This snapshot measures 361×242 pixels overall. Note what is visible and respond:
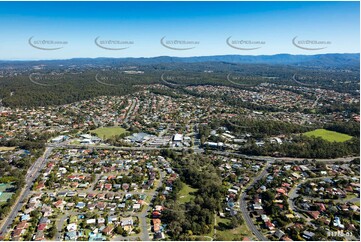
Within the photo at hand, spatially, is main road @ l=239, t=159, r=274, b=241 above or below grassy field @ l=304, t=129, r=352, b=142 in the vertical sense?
above

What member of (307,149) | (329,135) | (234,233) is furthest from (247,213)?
(329,135)

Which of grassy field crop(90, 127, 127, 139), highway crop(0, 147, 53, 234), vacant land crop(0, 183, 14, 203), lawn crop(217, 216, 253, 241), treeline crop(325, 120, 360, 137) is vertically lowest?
treeline crop(325, 120, 360, 137)

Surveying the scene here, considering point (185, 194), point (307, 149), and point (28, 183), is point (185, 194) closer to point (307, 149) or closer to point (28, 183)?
point (28, 183)

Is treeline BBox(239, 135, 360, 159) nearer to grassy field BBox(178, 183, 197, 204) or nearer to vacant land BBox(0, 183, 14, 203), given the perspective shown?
grassy field BBox(178, 183, 197, 204)

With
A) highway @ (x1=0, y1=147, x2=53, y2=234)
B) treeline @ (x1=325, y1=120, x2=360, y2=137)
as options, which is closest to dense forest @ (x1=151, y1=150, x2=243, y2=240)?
highway @ (x1=0, y1=147, x2=53, y2=234)

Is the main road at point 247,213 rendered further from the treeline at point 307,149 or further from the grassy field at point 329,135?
the grassy field at point 329,135

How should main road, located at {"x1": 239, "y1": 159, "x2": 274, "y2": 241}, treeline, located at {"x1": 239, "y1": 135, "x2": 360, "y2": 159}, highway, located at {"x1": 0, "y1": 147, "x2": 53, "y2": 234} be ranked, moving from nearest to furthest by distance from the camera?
main road, located at {"x1": 239, "y1": 159, "x2": 274, "y2": 241} → highway, located at {"x1": 0, "y1": 147, "x2": 53, "y2": 234} → treeline, located at {"x1": 239, "y1": 135, "x2": 360, "y2": 159}

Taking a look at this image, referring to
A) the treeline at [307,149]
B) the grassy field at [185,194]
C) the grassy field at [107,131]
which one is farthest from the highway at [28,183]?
the treeline at [307,149]
